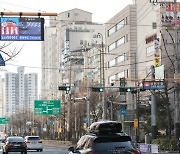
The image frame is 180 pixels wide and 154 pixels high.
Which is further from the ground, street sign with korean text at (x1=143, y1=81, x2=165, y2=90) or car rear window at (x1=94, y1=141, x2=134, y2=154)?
street sign with korean text at (x1=143, y1=81, x2=165, y2=90)

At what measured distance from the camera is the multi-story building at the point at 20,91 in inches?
6703

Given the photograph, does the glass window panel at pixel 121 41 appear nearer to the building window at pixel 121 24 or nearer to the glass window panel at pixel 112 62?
the building window at pixel 121 24

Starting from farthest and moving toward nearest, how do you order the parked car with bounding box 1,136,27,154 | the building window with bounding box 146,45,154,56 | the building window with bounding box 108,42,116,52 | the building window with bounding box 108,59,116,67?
the building window with bounding box 108,42,116,52 < the building window with bounding box 108,59,116,67 < the building window with bounding box 146,45,154,56 < the parked car with bounding box 1,136,27,154

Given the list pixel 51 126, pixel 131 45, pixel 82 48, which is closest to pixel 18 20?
pixel 131 45

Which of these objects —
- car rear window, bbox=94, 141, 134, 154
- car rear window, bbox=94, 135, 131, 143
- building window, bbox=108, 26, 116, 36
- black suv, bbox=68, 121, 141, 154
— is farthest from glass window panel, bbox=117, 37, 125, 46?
car rear window, bbox=94, 141, 134, 154

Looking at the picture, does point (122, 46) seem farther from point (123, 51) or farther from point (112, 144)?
point (112, 144)

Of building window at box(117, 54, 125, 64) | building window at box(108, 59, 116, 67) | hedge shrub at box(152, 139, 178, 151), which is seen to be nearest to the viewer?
hedge shrub at box(152, 139, 178, 151)

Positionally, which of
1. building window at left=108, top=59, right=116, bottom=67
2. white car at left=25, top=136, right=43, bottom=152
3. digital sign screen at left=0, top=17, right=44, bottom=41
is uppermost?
building window at left=108, top=59, right=116, bottom=67

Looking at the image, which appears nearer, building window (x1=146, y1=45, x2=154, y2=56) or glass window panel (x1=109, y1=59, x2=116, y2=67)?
building window (x1=146, y1=45, x2=154, y2=56)

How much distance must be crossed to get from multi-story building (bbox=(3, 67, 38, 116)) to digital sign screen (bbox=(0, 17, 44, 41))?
142463mm

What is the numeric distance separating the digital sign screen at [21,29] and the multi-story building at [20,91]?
142 metres

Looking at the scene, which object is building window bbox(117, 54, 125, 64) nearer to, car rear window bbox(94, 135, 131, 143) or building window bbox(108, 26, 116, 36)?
building window bbox(108, 26, 116, 36)

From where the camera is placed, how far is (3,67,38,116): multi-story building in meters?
170

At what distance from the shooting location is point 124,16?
293 ft
